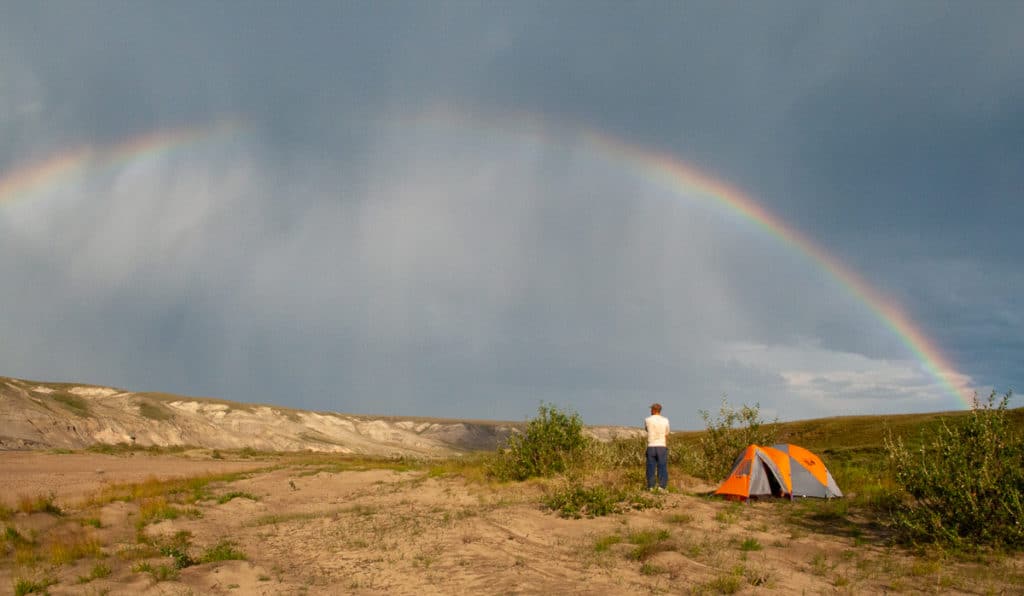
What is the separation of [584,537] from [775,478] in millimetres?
6718

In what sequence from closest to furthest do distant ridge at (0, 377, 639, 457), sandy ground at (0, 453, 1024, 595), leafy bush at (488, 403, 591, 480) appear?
sandy ground at (0, 453, 1024, 595) → leafy bush at (488, 403, 591, 480) → distant ridge at (0, 377, 639, 457)

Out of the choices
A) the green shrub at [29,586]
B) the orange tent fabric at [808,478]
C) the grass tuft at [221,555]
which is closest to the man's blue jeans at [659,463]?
the orange tent fabric at [808,478]

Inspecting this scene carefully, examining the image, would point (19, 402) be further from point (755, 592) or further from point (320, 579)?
point (755, 592)

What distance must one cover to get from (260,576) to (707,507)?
910 centimetres

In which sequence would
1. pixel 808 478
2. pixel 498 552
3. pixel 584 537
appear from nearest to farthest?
pixel 498 552 < pixel 584 537 < pixel 808 478

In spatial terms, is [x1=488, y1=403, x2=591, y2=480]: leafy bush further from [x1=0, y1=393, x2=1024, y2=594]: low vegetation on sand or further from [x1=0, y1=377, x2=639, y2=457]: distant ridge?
[x1=0, y1=377, x2=639, y2=457]: distant ridge

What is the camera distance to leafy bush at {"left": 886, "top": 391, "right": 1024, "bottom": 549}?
8859mm

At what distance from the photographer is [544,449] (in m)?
18.7

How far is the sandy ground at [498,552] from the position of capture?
26.5 feet

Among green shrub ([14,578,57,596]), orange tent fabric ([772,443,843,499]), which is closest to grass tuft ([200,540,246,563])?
green shrub ([14,578,57,596])

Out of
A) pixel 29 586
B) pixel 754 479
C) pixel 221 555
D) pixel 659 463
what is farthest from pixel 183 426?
pixel 754 479

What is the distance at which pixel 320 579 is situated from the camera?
9.35 m

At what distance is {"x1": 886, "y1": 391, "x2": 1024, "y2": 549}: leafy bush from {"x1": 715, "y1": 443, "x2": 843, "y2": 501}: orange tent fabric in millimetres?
4587

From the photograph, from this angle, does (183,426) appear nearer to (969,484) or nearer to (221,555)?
(221,555)
